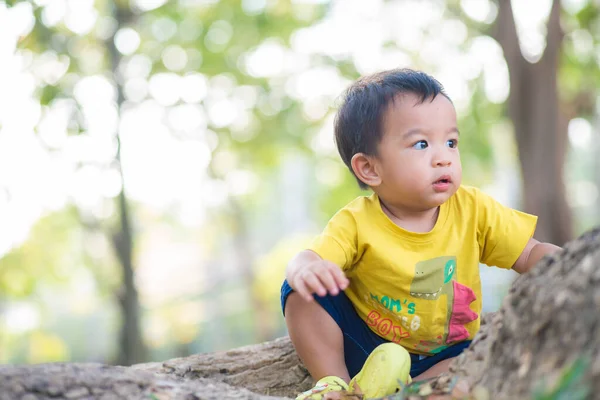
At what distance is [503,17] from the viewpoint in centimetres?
652

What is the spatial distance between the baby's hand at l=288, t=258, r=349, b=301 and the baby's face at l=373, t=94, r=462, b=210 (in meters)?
0.46

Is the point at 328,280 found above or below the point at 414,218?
below

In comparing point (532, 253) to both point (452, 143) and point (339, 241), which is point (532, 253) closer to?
point (452, 143)

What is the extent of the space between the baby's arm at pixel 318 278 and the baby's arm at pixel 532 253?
2.49ft

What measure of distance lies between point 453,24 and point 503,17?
244 centimetres

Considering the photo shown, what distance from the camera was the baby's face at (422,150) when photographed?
6.87 feet

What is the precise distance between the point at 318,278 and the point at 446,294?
0.57 metres

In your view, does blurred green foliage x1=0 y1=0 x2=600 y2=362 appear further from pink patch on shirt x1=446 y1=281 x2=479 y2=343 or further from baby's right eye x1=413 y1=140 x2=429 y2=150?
pink patch on shirt x1=446 y1=281 x2=479 y2=343

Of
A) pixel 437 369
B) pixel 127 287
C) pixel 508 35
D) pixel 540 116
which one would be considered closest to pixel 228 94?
pixel 127 287

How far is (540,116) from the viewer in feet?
21.1

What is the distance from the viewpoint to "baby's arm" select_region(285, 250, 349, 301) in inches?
68.4

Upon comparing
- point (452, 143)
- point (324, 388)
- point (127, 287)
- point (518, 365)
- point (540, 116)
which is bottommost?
point (127, 287)

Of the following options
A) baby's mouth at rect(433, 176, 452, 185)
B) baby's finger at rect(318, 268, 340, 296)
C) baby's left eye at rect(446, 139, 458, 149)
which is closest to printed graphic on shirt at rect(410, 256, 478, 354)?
baby's mouth at rect(433, 176, 452, 185)

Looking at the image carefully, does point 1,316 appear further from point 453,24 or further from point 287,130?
point 453,24
